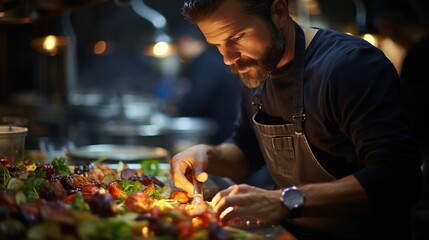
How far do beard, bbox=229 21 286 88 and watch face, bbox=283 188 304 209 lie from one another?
2.52 ft

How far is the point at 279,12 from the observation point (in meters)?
3.05

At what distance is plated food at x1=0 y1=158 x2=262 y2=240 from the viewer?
2023 millimetres

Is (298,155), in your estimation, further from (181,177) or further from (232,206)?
(232,206)

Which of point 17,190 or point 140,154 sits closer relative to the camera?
point 17,190

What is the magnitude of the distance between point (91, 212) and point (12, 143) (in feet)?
3.89

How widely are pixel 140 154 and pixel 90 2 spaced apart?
133 cm

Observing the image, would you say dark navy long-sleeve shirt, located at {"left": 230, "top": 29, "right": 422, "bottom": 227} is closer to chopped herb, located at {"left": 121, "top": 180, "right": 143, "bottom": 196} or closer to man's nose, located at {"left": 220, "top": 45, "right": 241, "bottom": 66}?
man's nose, located at {"left": 220, "top": 45, "right": 241, "bottom": 66}

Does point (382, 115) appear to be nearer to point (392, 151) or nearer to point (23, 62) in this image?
point (392, 151)

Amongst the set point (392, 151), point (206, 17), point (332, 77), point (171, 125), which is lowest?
point (171, 125)

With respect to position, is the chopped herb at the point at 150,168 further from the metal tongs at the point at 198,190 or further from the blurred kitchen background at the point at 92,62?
the blurred kitchen background at the point at 92,62

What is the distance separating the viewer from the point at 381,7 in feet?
25.3

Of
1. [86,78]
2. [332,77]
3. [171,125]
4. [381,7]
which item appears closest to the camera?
[332,77]

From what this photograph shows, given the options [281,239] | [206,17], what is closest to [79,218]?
[281,239]

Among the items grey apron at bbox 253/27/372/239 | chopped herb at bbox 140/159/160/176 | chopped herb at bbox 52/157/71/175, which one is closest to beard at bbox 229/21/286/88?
grey apron at bbox 253/27/372/239
